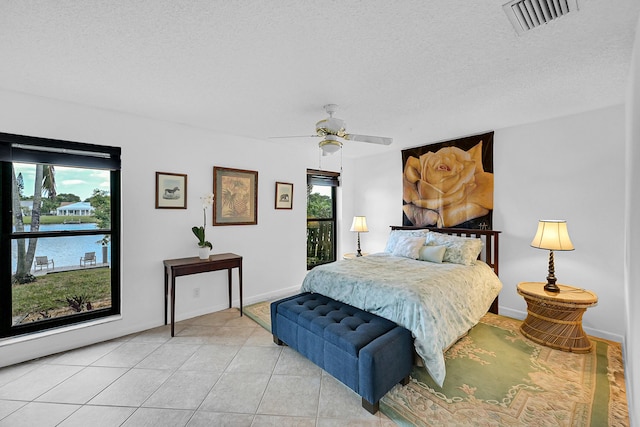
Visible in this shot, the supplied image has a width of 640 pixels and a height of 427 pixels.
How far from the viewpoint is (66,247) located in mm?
2777

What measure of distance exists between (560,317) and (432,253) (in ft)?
4.30

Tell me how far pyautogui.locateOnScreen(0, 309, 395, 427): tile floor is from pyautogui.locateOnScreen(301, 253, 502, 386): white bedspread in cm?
65

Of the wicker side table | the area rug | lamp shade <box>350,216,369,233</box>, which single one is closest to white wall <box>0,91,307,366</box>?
lamp shade <box>350,216,369,233</box>

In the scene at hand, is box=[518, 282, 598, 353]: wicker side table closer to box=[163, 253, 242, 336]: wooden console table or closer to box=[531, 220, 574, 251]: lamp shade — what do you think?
box=[531, 220, 574, 251]: lamp shade

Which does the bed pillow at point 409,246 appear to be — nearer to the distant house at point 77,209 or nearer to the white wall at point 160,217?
the white wall at point 160,217

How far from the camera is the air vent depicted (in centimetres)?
138

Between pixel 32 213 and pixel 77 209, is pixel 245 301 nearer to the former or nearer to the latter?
Result: pixel 77 209

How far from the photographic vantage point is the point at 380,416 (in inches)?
71.8

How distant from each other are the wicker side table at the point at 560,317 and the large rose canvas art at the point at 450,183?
1.12m

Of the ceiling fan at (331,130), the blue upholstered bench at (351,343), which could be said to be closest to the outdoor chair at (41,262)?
the blue upholstered bench at (351,343)

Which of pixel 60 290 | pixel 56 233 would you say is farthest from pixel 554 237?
pixel 60 290

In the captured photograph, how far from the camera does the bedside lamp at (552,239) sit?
2.68 meters

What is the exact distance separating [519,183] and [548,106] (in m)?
0.96

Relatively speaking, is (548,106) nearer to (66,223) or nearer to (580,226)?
(580,226)
